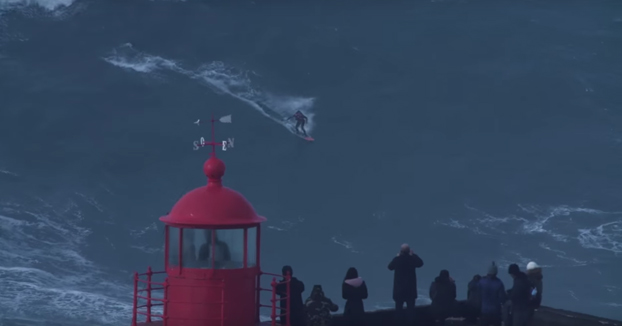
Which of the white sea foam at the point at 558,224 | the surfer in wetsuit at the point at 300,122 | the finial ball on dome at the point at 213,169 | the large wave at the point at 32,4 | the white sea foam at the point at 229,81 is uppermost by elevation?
the large wave at the point at 32,4

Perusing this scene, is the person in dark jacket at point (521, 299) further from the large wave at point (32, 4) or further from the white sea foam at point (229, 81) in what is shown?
the large wave at point (32, 4)

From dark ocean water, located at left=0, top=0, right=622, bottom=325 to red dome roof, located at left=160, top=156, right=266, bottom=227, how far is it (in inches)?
645

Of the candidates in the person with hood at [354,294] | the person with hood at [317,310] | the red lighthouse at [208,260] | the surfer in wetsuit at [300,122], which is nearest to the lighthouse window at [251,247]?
the red lighthouse at [208,260]

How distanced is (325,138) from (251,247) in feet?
80.0

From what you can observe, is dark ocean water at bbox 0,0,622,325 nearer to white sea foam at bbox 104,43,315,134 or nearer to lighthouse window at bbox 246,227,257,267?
white sea foam at bbox 104,43,315,134

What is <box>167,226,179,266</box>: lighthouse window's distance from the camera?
872cm

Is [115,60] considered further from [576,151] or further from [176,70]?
[576,151]

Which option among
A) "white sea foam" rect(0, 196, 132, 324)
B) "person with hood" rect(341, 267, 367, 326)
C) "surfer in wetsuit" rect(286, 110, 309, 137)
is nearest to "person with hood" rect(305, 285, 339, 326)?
"person with hood" rect(341, 267, 367, 326)

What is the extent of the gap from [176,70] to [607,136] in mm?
15459

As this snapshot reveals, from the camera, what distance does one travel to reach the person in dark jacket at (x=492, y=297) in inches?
464

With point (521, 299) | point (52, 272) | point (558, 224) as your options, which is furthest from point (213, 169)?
point (558, 224)

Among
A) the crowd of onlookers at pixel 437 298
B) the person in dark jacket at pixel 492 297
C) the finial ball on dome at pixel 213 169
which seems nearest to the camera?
the finial ball on dome at pixel 213 169

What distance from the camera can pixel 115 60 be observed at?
121ft

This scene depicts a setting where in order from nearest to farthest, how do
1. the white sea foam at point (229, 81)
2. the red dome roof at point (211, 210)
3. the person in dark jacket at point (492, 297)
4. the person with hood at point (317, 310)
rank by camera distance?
the red dome roof at point (211, 210) < the person with hood at point (317, 310) < the person in dark jacket at point (492, 297) < the white sea foam at point (229, 81)
